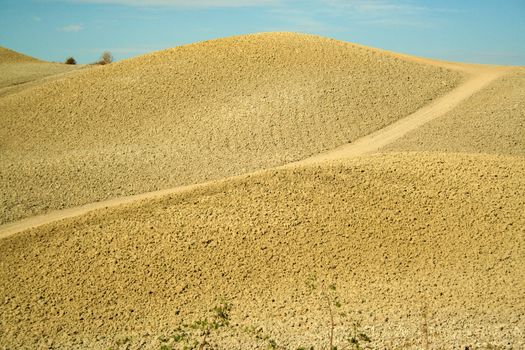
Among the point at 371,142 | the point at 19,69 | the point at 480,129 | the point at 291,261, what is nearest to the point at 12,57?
the point at 19,69

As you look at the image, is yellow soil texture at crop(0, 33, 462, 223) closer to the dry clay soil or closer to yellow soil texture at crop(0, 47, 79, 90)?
the dry clay soil

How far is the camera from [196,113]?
691 inches

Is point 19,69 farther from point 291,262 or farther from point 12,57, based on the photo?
point 291,262

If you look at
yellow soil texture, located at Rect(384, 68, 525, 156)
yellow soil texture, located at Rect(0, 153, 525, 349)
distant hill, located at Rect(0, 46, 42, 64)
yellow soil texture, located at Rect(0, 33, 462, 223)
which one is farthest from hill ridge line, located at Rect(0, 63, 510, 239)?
distant hill, located at Rect(0, 46, 42, 64)

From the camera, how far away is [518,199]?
32.5ft

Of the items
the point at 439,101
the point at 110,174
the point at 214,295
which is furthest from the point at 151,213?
the point at 439,101

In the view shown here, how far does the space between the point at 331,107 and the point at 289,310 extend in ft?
39.0

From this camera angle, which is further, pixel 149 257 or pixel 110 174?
pixel 110 174

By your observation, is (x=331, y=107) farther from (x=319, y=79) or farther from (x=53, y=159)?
(x=53, y=159)

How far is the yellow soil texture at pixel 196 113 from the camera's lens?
13703mm

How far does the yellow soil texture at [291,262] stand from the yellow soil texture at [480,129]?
373cm

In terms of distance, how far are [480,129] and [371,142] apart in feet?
10.4

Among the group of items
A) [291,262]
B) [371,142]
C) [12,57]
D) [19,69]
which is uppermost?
[12,57]

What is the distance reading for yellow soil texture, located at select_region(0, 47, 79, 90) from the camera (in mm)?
26547
